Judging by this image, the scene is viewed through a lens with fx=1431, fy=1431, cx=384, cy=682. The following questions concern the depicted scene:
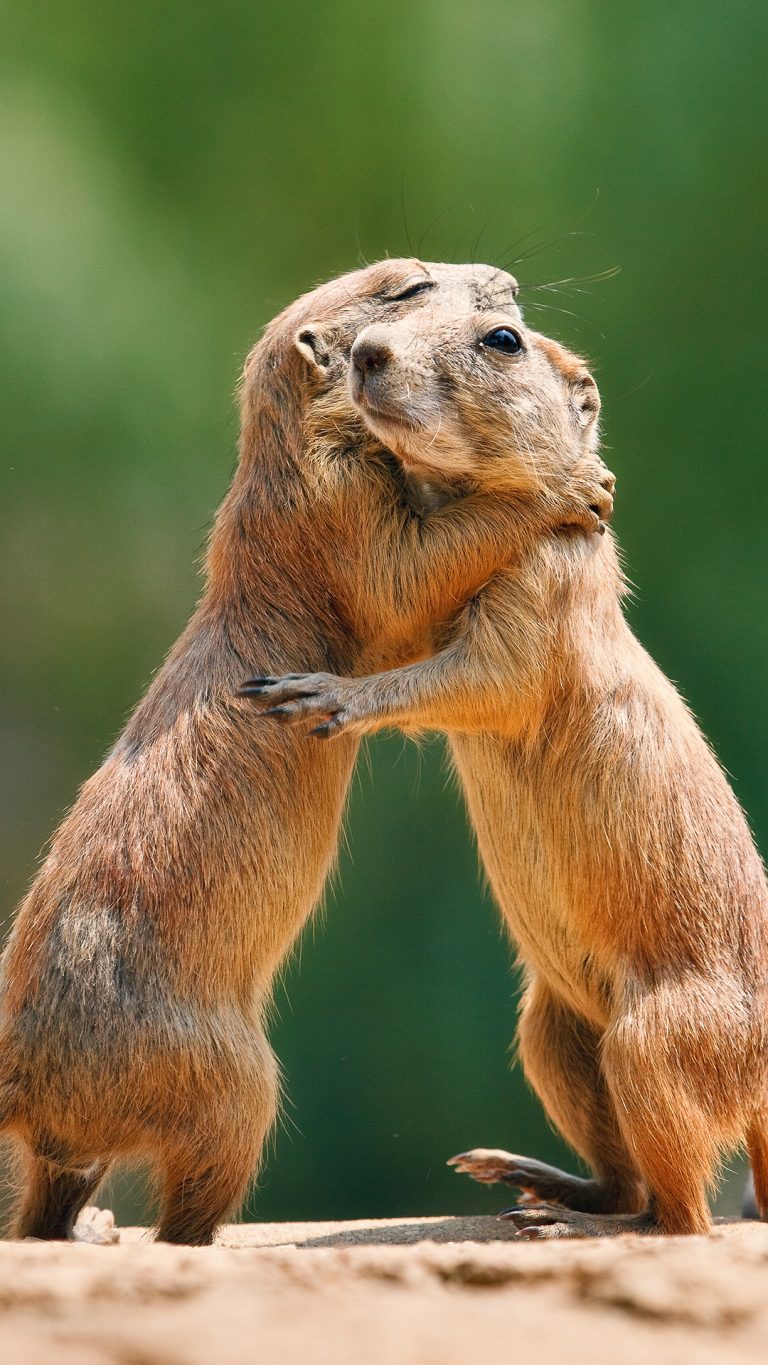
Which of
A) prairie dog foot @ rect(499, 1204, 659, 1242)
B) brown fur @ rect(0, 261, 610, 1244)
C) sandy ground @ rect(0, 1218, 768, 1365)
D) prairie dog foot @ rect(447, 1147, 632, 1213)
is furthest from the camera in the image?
prairie dog foot @ rect(447, 1147, 632, 1213)

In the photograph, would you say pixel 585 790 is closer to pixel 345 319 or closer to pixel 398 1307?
pixel 345 319

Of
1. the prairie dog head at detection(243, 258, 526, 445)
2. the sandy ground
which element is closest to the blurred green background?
the prairie dog head at detection(243, 258, 526, 445)

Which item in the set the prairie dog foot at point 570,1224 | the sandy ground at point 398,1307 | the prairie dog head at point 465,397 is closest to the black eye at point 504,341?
the prairie dog head at point 465,397

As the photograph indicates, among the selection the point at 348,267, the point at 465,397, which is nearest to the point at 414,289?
the point at 465,397

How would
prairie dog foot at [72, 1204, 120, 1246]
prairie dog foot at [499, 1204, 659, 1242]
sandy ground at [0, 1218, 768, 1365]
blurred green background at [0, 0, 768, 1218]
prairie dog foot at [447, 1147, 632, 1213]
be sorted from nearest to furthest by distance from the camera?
1. sandy ground at [0, 1218, 768, 1365]
2. prairie dog foot at [499, 1204, 659, 1242]
3. prairie dog foot at [72, 1204, 120, 1246]
4. prairie dog foot at [447, 1147, 632, 1213]
5. blurred green background at [0, 0, 768, 1218]

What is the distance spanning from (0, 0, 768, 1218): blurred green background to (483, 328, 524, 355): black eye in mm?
3975

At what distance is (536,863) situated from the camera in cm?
461

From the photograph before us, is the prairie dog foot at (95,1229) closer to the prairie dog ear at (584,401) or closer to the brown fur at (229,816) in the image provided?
the brown fur at (229,816)

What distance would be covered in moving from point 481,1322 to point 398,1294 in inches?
8.0

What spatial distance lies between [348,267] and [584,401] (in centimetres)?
424

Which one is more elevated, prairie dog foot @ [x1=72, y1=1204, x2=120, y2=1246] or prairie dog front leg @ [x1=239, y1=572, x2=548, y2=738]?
prairie dog front leg @ [x1=239, y1=572, x2=548, y2=738]

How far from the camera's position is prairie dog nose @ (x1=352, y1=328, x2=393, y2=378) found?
422 centimetres

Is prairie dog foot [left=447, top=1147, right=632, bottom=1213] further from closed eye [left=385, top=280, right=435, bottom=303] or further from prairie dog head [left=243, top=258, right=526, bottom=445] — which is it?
closed eye [left=385, top=280, right=435, bottom=303]

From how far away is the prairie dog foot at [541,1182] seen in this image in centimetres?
480
